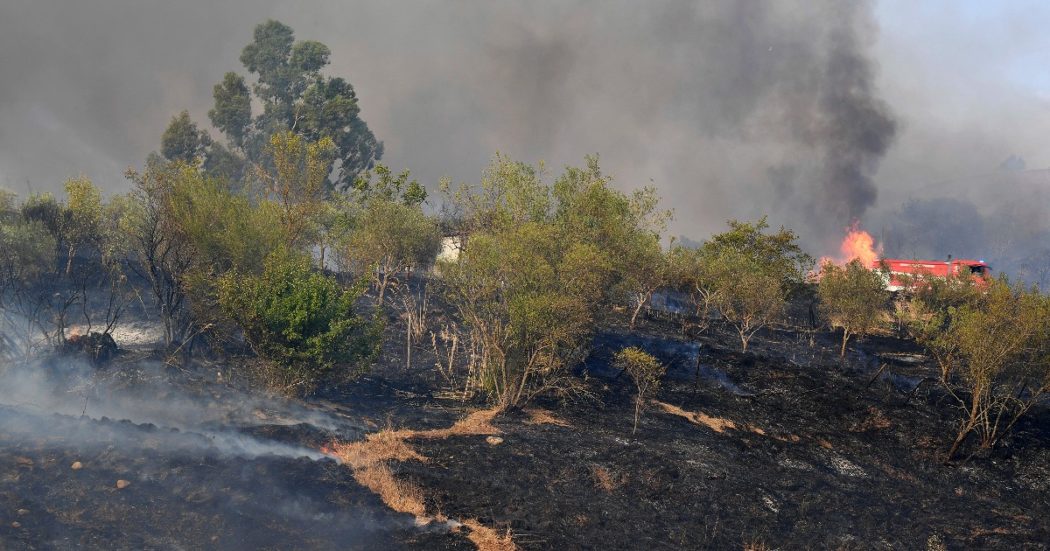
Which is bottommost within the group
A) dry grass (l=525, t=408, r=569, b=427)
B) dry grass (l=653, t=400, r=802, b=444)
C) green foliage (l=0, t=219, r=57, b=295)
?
dry grass (l=525, t=408, r=569, b=427)

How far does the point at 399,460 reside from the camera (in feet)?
98.6

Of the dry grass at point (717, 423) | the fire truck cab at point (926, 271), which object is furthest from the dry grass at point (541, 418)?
the fire truck cab at point (926, 271)

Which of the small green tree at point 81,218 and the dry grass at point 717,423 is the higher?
the small green tree at point 81,218

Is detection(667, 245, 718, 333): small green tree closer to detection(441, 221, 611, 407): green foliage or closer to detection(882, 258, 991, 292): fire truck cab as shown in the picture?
detection(882, 258, 991, 292): fire truck cab

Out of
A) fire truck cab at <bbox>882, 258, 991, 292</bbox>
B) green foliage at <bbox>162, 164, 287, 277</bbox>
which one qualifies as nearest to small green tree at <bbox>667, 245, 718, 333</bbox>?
fire truck cab at <bbox>882, 258, 991, 292</bbox>

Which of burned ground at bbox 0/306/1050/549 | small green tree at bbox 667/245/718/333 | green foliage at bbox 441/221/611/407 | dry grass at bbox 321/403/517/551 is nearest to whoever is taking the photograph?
burned ground at bbox 0/306/1050/549

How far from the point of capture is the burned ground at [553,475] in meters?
22.8

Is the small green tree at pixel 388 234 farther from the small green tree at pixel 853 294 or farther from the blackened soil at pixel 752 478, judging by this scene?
the small green tree at pixel 853 294

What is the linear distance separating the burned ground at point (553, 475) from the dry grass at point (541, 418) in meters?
0.22

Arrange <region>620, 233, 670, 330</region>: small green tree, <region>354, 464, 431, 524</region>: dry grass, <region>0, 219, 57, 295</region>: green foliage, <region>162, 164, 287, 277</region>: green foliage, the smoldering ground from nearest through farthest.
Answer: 1. the smoldering ground
2. <region>354, 464, 431, 524</region>: dry grass
3. <region>162, 164, 287, 277</region>: green foliage
4. <region>0, 219, 57, 295</region>: green foliage
5. <region>620, 233, 670, 330</region>: small green tree

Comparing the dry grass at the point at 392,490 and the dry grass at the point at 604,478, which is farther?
the dry grass at the point at 604,478

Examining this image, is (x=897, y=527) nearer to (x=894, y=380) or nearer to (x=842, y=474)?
(x=842, y=474)

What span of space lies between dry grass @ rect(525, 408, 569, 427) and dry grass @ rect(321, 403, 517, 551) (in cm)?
237

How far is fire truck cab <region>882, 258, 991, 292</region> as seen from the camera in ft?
249
